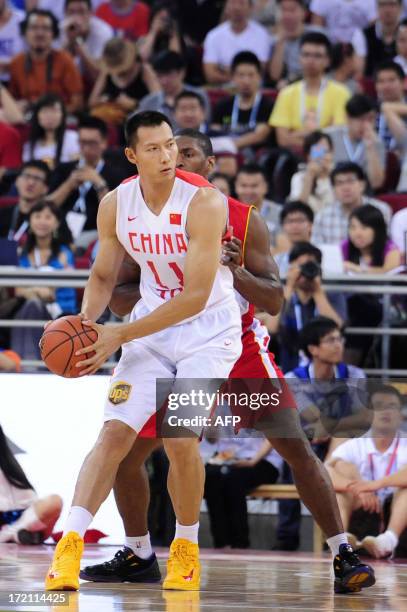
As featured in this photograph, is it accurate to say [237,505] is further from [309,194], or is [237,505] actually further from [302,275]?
[309,194]

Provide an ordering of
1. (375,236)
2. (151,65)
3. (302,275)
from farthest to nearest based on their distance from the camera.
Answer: (151,65) < (375,236) < (302,275)

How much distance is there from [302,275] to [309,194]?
6.23 feet

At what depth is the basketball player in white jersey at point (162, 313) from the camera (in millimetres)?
5434

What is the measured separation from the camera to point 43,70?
13.4 metres

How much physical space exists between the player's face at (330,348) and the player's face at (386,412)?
0.48 m

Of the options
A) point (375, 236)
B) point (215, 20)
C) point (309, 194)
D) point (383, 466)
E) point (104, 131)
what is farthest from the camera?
point (215, 20)

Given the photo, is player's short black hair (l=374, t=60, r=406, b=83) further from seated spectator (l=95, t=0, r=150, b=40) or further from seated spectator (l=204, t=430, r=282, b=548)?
seated spectator (l=204, t=430, r=282, b=548)

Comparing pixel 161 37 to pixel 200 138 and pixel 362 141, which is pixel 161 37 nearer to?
pixel 362 141

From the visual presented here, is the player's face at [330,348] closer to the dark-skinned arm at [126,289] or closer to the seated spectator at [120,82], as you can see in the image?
the dark-skinned arm at [126,289]

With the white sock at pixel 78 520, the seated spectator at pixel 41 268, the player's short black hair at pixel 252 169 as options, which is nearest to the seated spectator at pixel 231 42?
the player's short black hair at pixel 252 169

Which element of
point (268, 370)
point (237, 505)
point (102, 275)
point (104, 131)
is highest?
point (104, 131)

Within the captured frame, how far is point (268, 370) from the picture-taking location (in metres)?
6.05

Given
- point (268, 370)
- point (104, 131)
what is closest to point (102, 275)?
point (268, 370)

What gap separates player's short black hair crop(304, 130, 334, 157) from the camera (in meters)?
11.0
